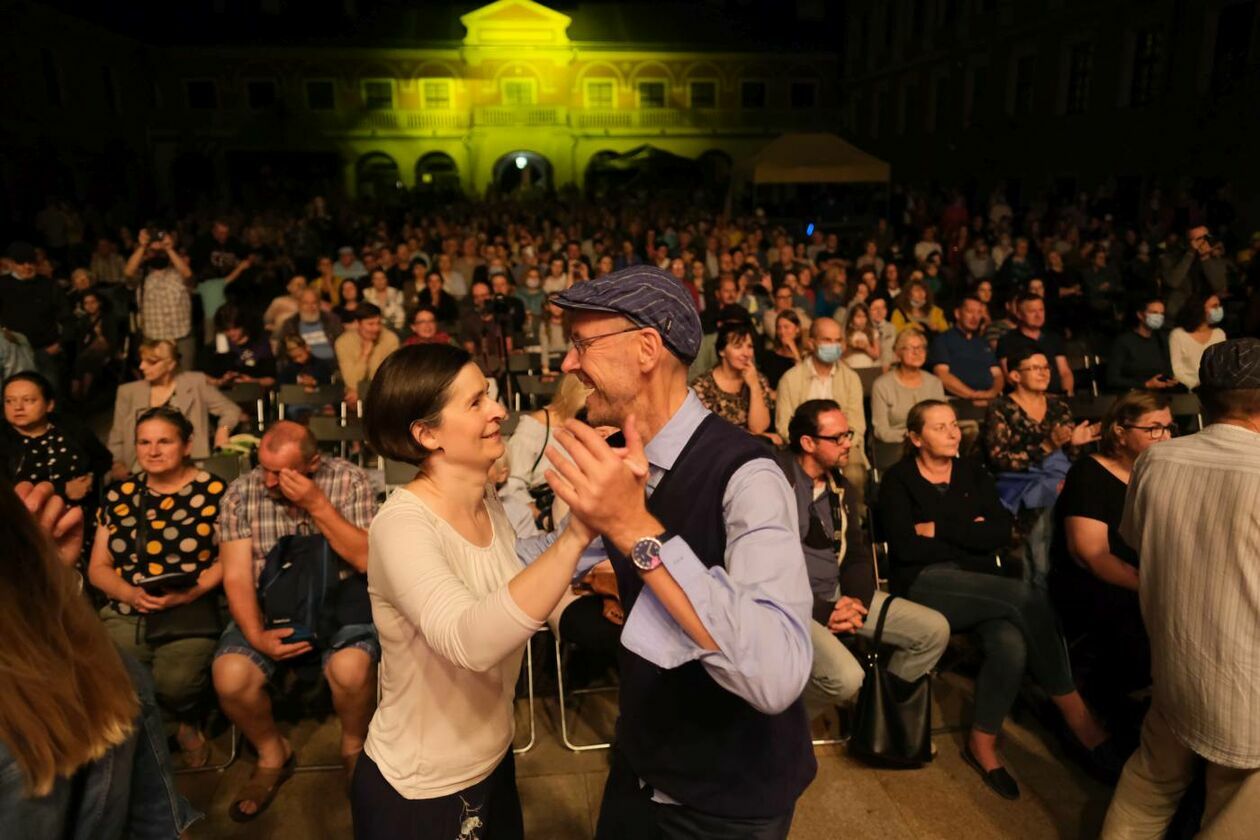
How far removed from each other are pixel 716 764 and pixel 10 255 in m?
8.87

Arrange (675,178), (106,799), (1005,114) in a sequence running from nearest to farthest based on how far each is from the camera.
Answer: (106,799), (1005,114), (675,178)

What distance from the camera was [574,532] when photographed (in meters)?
1.33

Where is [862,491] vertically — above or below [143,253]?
below

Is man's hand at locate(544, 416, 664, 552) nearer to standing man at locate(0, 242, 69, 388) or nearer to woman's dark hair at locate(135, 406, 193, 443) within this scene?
woman's dark hair at locate(135, 406, 193, 443)

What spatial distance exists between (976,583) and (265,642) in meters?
2.97

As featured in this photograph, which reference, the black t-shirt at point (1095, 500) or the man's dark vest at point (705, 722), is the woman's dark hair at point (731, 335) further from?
the man's dark vest at point (705, 722)

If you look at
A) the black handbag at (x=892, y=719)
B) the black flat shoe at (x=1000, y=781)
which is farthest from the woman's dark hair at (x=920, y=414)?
the black flat shoe at (x=1000, y=781)

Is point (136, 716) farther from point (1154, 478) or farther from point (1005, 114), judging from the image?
point (1005, 114)

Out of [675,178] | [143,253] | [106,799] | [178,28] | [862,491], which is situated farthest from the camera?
[675,178]

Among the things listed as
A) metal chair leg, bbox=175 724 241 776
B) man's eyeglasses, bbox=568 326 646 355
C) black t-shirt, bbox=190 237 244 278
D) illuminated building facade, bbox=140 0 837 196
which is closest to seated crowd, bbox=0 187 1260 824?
man's eyeglasses, bbox=568 326 646 355

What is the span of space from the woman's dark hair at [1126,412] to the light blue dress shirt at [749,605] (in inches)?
105

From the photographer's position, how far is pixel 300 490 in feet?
8.61

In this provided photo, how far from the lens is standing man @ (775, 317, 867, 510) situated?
5.72m

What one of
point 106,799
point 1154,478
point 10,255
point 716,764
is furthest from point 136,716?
point 10,255
